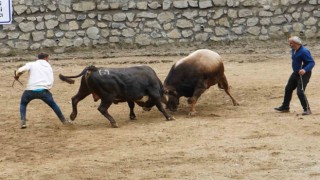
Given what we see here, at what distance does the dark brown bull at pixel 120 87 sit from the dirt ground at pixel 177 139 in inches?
13.5

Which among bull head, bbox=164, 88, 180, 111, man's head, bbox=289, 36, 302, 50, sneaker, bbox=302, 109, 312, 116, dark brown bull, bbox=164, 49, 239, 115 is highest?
man's head, bbox=289, 36, 302, 50

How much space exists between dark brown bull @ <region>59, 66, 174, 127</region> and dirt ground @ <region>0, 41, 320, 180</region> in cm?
34

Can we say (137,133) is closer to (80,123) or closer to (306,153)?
(80,123)

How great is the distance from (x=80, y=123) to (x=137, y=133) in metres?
1.66

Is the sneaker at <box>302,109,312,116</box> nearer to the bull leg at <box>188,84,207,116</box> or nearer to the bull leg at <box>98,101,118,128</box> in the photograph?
the bull leg at <box>188,84,207,116</box>

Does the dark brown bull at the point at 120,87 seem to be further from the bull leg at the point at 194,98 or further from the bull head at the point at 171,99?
the bull leg at the point at 194,98

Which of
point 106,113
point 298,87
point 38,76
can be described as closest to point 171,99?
point 106,113

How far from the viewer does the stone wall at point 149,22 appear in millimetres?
21469

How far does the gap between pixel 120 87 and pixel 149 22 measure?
827 centimetres

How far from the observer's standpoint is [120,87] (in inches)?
538

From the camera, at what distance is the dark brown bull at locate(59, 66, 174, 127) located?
1349 cm

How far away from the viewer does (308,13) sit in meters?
22.1

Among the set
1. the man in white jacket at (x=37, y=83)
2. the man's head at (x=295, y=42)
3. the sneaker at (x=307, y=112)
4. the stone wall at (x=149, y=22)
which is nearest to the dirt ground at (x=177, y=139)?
the sneaker at (x=307, y=112)

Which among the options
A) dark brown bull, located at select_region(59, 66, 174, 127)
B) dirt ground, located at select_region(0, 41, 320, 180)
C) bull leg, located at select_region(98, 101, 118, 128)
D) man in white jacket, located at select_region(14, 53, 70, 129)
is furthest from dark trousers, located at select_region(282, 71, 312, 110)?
man in white jacket, located at select_region(14, 53, 70, 129)
